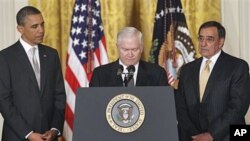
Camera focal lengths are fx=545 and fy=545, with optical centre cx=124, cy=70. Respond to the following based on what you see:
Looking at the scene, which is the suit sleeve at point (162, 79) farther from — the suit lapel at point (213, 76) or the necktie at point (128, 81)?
the necktie at point (128, 81)

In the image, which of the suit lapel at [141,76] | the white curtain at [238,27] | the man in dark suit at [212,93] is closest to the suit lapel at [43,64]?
the suit lapel at [141,76]

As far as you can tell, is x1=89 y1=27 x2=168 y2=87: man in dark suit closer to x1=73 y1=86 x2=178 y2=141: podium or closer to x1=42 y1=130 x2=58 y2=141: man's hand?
x1=42 y1=130 x2=58 y2=141: man's hand

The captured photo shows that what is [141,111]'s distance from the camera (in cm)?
329

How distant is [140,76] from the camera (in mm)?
4289

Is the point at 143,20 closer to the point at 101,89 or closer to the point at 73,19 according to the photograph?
the point at 73,19

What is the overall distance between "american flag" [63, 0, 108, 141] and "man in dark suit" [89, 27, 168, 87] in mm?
1462

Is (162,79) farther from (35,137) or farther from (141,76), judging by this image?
(35,137)

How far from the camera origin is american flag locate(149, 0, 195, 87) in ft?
19.4

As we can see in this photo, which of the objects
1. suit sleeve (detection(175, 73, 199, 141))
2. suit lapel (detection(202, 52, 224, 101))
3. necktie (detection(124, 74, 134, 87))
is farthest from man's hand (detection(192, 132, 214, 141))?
necktie (detection(124, 74, 134, 87))

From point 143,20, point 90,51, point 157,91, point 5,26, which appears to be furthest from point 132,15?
point 157,91

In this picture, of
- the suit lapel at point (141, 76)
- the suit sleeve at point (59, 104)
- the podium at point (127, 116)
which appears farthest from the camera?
the suit sleeve at point (59, 104)

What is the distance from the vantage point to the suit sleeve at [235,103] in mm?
4395

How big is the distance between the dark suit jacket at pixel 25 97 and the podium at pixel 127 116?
3.94 ft

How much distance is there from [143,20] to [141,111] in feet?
9.71
